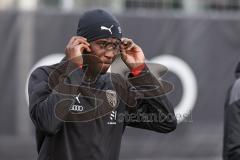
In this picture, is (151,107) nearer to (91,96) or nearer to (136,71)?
(136,71)

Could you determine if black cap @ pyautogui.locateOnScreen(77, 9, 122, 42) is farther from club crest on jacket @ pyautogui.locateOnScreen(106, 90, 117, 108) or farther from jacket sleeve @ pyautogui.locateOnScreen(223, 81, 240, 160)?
jacket sleeve @ pyautogui.locateOnScreen(223, 81, 240, 160)

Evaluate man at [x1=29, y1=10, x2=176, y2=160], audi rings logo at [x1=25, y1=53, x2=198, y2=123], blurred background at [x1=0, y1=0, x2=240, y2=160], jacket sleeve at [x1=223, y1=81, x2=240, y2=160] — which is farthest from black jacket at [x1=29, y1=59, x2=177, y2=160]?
audi rings logo at [x1=25, y1=53, x2=198, y2=123]

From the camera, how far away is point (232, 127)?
508 cm

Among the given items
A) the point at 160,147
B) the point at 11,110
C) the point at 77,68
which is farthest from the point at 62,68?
the point at 160,147

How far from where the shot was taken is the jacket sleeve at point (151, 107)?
4645mm

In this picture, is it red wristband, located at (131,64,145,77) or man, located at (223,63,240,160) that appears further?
man, located at (223,63,240,160)

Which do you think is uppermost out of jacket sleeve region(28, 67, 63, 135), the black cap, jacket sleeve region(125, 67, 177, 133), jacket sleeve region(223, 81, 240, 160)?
the black cap

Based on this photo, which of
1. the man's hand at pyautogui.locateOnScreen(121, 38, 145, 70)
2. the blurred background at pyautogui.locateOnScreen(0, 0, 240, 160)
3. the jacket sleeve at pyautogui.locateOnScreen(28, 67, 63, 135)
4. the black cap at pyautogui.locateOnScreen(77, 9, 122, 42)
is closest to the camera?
the jacket sleeve at pyautogui.locateOnScreen(28, 67, 63, 135)

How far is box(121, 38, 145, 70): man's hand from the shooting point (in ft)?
15.1

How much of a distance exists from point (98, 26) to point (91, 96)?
0.43 m

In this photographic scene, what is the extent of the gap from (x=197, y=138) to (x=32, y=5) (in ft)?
9.26

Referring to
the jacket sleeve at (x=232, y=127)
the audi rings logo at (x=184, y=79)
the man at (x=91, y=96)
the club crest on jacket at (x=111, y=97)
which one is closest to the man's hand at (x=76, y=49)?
the man at (x=91, y=96)

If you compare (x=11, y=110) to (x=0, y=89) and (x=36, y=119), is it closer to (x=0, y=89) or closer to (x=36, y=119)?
(x=0, y=89)

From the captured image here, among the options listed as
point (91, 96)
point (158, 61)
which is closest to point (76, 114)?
point (91, 96)
